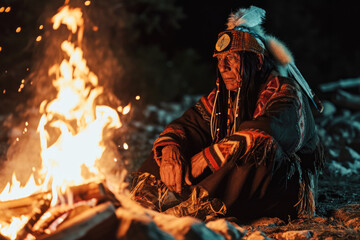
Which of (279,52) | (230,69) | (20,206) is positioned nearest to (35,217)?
(20,206)

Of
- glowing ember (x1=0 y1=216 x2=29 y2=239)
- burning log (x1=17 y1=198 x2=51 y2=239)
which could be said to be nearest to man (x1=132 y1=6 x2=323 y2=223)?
burning log (x1=17 y1=198 x2=51 y2=239)

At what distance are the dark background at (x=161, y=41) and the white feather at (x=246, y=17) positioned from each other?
216 mm

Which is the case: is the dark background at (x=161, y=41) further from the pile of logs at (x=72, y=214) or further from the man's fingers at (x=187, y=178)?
the pile of logs at (x=72, y=214)

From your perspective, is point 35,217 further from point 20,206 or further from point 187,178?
point 187,178

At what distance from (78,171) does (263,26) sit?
78.5 inches

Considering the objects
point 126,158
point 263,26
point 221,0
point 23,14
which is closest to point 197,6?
point 221,0

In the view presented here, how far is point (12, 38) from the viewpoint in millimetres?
8406

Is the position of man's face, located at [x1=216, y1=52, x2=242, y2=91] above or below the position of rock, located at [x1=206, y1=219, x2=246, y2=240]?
above

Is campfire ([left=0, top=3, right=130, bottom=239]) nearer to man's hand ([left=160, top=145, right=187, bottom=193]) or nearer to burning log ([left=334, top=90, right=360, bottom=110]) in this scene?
man's hand ([left=160, top=145, right=187, bottom=193])

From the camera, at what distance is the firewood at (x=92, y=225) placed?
212cm

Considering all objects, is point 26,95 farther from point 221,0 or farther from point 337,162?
point 221,0

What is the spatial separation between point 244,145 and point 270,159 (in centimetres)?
19

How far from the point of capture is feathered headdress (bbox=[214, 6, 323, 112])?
11.4ft

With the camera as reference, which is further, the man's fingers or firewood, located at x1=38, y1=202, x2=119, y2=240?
the man's fingers
